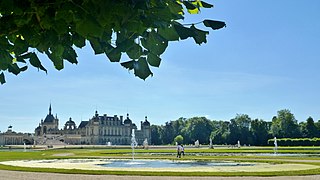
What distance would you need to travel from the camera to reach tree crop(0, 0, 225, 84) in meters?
2.68

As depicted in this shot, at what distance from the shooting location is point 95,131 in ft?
500

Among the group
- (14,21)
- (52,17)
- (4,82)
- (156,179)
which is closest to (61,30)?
(52,17)

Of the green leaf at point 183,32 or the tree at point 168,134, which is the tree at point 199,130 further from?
the green leaf at point 183,32

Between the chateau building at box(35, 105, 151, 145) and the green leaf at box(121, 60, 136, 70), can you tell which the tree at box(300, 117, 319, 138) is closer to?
the chateau building at box(35, 105, 151, 145)

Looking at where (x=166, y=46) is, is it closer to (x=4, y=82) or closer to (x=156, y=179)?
(x=4, y=82)

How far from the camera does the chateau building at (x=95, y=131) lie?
6004 inches

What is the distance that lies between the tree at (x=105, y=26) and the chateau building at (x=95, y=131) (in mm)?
147315

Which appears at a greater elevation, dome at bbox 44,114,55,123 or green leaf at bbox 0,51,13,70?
dome at bbox 44,114,55,123

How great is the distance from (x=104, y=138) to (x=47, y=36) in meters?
154

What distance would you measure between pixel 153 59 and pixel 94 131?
499 feet

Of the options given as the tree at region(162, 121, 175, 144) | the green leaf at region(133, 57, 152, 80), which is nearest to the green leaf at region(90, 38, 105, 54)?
the green leaf at region(133, 57, 152, 80)

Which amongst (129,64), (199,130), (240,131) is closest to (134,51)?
(129,64)

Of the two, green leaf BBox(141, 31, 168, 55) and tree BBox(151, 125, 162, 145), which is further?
tree BBox(151, 125, 162, 145)

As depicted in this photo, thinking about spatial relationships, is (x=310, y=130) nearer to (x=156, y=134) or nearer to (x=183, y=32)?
(x=156, y=134)
